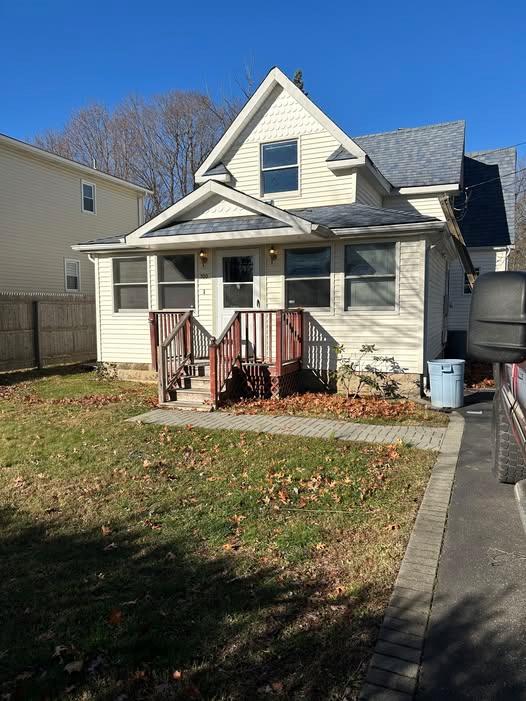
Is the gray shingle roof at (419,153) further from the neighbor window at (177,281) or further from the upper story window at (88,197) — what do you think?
the upper story window at (88,197)

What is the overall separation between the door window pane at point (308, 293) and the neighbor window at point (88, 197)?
13741 mm

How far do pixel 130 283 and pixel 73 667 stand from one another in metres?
10.8

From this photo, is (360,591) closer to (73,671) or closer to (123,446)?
(73,671)

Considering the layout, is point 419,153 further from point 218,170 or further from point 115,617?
point 115,617

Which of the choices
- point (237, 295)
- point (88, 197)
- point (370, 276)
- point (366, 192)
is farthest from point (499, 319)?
point (88, 197)

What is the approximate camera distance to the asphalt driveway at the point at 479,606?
2.36 m

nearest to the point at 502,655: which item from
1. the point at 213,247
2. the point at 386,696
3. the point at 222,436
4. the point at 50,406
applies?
the point at 386,696

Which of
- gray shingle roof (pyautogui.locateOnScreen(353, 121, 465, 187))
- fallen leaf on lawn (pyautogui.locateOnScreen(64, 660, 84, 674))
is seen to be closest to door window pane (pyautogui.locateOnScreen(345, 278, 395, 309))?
gray shingle roof (pyautogui.locateOnScreen(353, 121, 465, 187))

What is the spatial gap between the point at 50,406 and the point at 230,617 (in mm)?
7477

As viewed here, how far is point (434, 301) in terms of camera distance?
1156cm

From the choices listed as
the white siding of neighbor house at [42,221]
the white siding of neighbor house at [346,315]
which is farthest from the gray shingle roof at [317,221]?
the white siding of neighbor house at [42,221]

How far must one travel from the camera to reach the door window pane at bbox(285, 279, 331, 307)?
34.5ft

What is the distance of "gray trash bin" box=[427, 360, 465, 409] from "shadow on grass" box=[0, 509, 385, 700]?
21.2 ft

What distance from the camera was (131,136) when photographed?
34031mm
